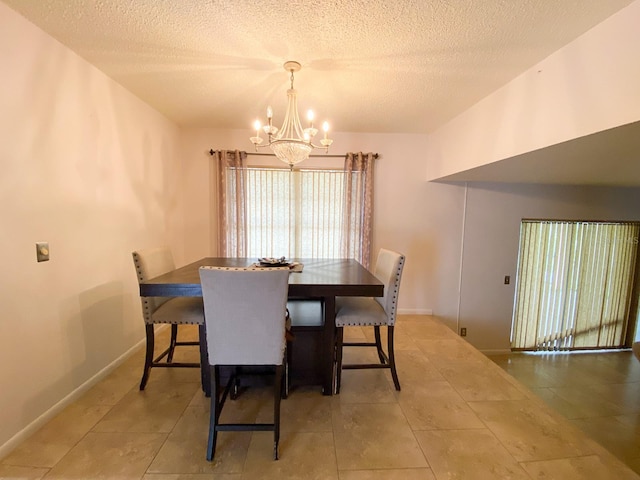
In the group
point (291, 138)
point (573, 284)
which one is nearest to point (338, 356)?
point (291, 138)

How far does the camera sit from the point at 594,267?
3.84m

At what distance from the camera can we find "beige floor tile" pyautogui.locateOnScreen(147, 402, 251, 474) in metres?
1.40

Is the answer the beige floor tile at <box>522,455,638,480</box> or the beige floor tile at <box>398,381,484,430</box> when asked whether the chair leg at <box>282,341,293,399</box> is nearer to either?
the beige floor tile at <box>398,381,484,430</box>

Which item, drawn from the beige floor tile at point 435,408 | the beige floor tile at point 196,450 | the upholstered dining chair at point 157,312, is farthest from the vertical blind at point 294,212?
the beige floor tile at point 196,450

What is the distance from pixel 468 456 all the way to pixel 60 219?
2.91 meters

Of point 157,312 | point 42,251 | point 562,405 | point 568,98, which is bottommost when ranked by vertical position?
point 562,405

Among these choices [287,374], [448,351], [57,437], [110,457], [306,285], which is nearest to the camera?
[110,457]

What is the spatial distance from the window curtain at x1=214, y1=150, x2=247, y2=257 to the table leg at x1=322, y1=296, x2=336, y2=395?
73.7 inches

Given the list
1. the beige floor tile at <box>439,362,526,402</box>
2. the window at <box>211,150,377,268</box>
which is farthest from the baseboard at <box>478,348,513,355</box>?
the window at <box>211,150,377,268</box>

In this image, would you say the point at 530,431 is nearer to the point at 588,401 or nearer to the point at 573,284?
the point at 588,401

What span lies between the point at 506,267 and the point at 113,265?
4.54m

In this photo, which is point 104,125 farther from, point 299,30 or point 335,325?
point 335,325

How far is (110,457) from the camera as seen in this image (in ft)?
4.78

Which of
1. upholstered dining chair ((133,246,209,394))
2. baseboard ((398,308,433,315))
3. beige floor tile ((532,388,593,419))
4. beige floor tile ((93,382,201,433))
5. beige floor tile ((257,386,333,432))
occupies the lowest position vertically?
beige floor tile ((532,388,593,419))
